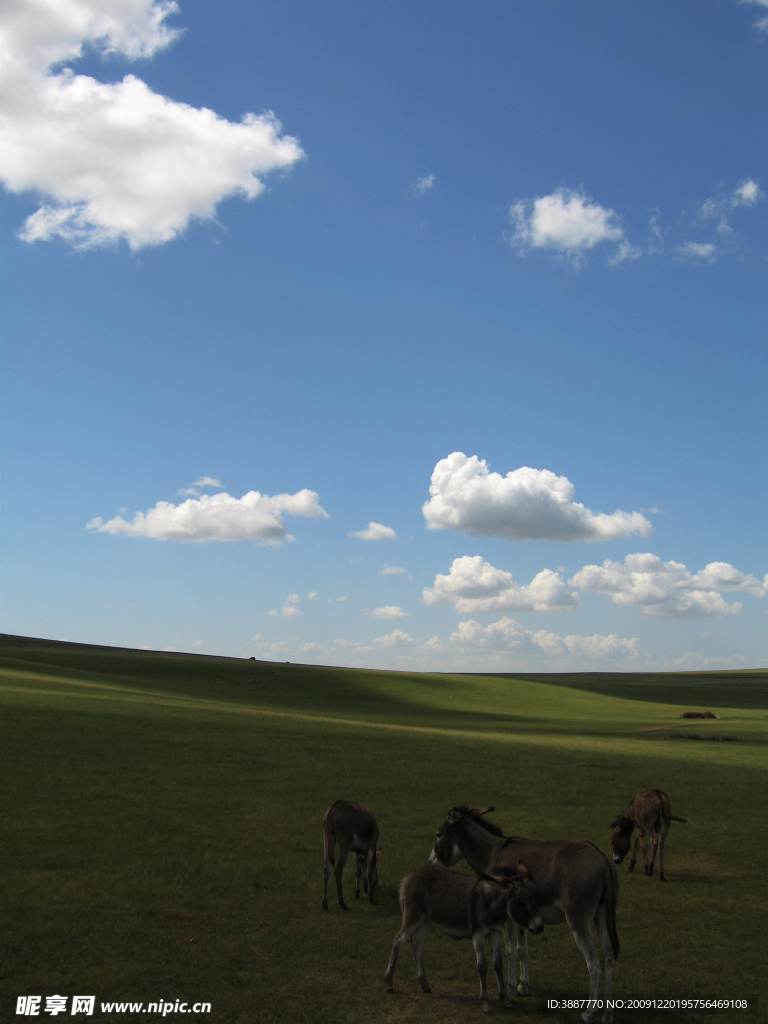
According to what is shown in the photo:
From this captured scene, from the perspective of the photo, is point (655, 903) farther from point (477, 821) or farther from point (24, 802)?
point (24, 802)

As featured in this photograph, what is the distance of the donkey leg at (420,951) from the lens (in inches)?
337

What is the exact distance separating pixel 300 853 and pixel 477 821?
5.64m

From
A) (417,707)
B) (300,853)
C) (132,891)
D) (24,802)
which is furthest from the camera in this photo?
(417,707)

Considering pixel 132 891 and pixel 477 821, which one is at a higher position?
pixel 477 821

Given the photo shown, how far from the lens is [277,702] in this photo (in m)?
60.7

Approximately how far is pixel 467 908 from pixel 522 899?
30.0 inches

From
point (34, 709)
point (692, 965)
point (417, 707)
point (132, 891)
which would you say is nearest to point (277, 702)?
point (417, 707)

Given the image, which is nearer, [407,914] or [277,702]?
[407,914]

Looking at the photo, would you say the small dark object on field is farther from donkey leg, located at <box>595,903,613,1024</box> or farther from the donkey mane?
donkey leg, located at <box>595,903,613,1024</box>

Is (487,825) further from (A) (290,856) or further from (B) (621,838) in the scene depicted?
(A) (290,856)

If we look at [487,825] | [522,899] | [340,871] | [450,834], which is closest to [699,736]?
[340,871]

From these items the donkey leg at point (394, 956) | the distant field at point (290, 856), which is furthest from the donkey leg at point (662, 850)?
the donkey leg at point (394, 956)

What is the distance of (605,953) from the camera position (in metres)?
8.13

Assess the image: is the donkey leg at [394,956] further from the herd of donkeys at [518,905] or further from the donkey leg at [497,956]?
the donkey leg at [497,956]
